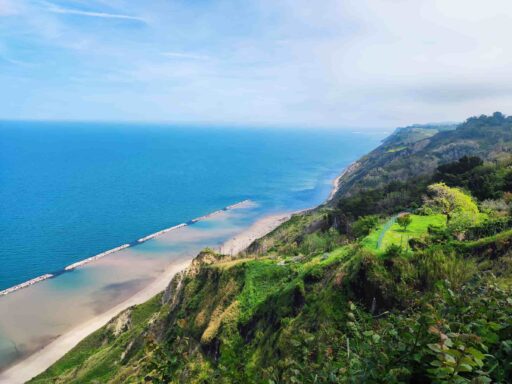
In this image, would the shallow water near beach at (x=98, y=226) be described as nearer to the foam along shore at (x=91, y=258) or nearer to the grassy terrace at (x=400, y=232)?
the foam along shore at (x=91, y=258)

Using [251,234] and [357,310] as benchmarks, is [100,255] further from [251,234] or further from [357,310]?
[357,310]

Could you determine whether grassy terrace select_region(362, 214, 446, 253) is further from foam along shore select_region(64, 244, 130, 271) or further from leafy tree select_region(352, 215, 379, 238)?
foam along shore select_region(64, 244, 130, 271)

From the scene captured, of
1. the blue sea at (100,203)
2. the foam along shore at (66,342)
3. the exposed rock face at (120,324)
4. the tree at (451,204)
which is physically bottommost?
the foam along shore at (66,342)

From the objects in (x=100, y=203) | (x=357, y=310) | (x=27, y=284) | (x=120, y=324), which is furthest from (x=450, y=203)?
(x=100, y=203)

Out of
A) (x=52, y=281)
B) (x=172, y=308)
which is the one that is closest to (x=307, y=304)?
(x=172, y=308)

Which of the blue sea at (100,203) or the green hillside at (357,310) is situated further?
the blue sea at (100,203)

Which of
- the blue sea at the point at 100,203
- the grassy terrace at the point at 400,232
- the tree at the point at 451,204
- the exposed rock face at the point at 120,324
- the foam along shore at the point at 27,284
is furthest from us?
the blue sea at the point at 100,203

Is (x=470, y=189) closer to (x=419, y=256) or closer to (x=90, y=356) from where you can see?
(x=419, y=256)

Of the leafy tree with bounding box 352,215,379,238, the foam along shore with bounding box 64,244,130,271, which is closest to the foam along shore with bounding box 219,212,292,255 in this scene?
the foam along shore with bounding box 64,244,130,271

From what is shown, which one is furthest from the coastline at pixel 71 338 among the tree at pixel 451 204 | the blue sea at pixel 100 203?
the tree at pixel 451 204
